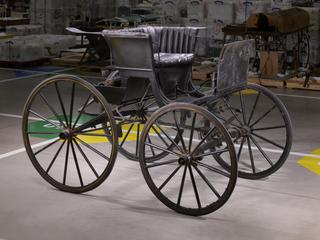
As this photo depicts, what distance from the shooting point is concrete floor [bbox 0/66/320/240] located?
484 centimetres

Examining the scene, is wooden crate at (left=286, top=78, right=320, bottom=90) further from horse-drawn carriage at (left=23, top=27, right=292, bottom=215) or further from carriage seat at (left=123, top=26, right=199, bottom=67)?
carriage seat at (left=123, top=26, right=199, bottom=67)

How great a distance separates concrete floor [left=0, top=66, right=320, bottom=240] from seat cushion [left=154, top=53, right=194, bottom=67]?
1.16 meters

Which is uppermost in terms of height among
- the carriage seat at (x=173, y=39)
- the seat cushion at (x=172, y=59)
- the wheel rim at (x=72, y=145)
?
the carriage seat at (x=173, y=39)

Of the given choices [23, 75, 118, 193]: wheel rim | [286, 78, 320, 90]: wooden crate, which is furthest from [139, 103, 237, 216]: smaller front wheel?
[286, 78, 320, 90]: wooden crate

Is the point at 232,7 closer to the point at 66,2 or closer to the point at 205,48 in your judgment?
the point at 205,48

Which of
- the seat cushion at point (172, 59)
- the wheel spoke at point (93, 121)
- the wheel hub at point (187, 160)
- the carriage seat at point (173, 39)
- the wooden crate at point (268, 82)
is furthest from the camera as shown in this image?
the wooden crate at point (268, 82)

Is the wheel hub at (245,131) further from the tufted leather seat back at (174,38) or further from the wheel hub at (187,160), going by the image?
the wheel hub at (187,160)

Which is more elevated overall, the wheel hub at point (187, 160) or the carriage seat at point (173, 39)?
the carriage seat at point (173, 39)

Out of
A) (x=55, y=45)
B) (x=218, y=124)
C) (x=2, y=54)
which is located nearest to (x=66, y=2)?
(x=55, y=45)

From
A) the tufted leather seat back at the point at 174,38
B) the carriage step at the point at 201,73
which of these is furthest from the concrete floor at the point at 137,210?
the carriage step at the point at 201,73

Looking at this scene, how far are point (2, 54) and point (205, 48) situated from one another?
440 cm

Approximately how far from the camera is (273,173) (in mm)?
6258

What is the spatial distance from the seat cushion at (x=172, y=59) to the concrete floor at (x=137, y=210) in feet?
3.80

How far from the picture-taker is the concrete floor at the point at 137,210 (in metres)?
4.84
